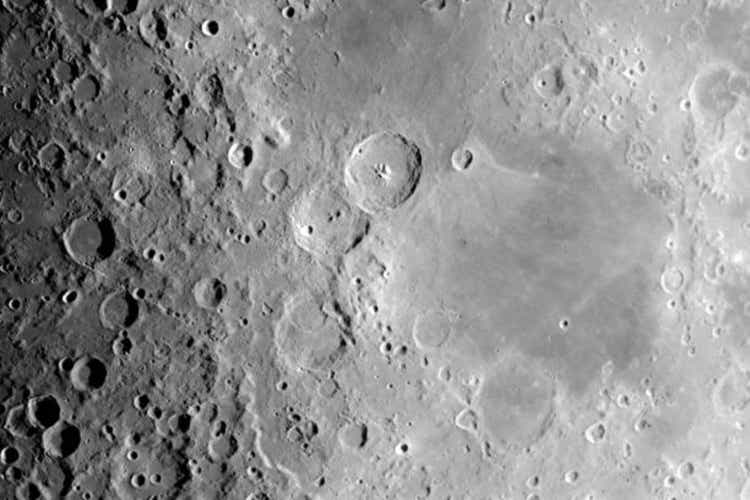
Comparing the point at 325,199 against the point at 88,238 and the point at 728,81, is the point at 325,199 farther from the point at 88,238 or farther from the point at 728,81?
the point at 728,81

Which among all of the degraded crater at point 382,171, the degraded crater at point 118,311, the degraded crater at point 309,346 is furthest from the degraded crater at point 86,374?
the degraded crater at point 382,171

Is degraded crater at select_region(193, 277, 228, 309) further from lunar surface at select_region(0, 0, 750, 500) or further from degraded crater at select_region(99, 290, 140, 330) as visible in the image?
degraded crater at select_region(99, 290, 140, 330)

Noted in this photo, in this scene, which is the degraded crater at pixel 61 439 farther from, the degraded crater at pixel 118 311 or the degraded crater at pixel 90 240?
the degraded crater at pixel 90 240

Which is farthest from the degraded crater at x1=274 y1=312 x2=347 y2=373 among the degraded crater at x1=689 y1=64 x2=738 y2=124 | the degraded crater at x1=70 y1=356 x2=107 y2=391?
the degraded crater at x1=689 y1=64 x2=738 y2=124

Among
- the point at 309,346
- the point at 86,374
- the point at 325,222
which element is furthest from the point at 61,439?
the point at 325,222

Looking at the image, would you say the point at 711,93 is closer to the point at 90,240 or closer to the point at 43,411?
the point at 90,240

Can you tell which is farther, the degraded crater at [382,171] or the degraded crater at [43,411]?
the degraded crater at [382,171]

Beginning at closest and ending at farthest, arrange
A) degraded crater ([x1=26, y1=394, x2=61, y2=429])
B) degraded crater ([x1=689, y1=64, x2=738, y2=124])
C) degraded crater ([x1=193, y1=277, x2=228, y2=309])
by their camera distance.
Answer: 1. degraded crater ([x1=26, y1=394, x2=61, y2=429])
2. degraded crater ([x1=193, y1=277, x2=228, y2=309])
3. degraded crater ([x1=689, y1=64, x2=738, y2=124])

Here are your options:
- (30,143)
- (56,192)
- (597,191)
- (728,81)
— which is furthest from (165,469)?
(728,81)
